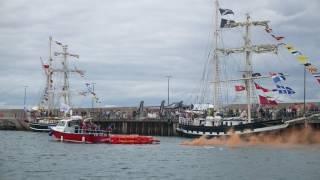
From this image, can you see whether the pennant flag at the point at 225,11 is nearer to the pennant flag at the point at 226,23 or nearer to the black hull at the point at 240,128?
the pennant flag at the point at 226,23

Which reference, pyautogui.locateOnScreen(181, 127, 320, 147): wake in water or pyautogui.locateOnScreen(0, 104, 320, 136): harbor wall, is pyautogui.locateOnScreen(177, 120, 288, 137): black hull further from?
pyautogui.locateOnScreen(0, 104, 320, 136): harbor wall

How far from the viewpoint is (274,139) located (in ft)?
289

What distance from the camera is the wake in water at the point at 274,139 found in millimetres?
87625

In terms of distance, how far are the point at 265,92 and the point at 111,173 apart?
1679 inches

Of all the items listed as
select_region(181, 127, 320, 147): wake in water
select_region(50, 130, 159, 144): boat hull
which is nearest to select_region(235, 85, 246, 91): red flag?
select_region(181, 127, 320, 147): wake in water

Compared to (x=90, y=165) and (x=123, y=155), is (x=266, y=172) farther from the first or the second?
(x=123, y=155)

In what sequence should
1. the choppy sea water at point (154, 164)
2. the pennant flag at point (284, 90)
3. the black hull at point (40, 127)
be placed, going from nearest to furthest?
the choppy sea water at point (154, 164) < the pennant flag at point (284, 90) < the black hull at point (40, 127)

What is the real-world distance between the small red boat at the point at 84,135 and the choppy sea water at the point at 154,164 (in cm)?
880

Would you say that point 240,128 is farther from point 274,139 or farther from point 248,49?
point 248,49

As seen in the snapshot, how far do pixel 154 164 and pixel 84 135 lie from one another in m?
29.1

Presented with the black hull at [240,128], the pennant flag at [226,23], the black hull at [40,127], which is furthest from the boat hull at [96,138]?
the black hull at [40,127]

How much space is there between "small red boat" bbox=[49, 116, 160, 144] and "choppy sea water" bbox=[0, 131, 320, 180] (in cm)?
880

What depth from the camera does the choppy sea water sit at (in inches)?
1865

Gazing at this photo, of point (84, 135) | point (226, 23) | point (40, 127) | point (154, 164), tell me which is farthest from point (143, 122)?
point (154, 164)
